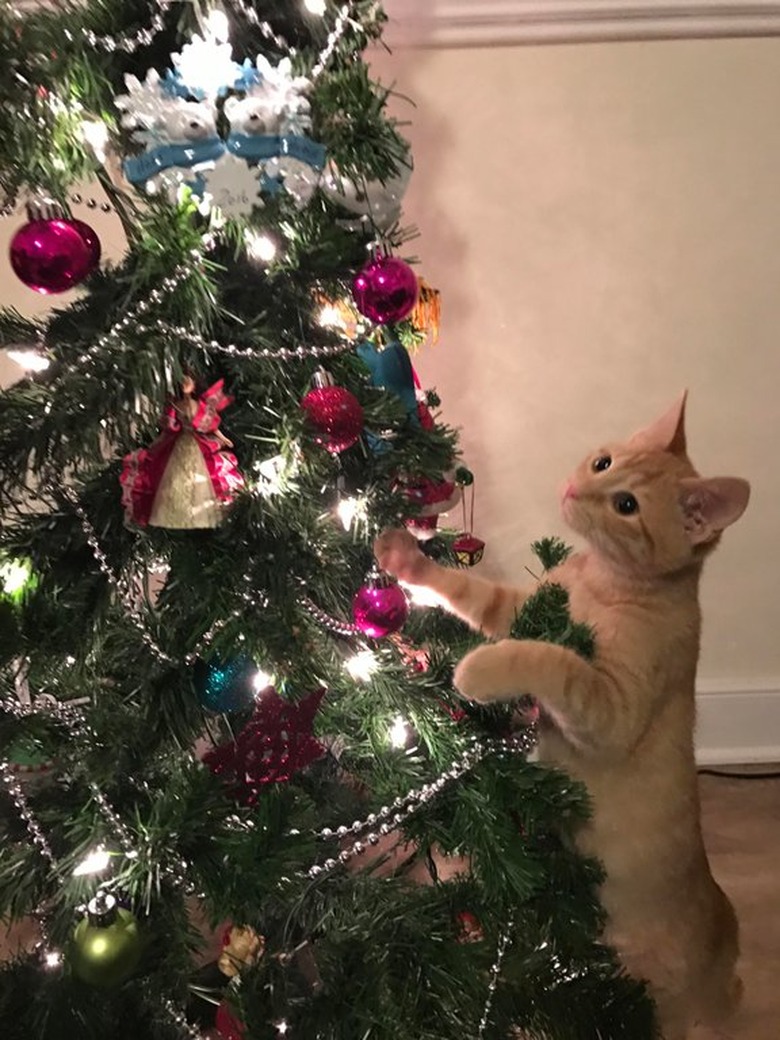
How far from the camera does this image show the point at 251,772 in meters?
0.76

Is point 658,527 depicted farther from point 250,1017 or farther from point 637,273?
point 637,273

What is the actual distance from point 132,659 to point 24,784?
13 centimetres

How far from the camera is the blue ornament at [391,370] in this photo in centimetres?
77

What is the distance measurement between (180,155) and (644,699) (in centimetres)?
56

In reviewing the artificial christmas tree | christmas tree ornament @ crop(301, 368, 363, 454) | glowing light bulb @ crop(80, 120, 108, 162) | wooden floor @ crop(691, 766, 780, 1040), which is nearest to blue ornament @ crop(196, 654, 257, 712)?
the artificial christmas tree

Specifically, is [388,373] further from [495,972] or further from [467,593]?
[495,972]

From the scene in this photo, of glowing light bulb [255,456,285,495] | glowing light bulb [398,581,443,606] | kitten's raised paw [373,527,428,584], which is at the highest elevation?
glowing light bulb [255,456,285,495]

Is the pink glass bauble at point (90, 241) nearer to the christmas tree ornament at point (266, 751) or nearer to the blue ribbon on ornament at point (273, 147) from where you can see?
the blue ribbon on ornament at point (273, 147)

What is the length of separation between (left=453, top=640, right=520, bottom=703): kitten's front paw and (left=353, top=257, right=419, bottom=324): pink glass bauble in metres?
0.27

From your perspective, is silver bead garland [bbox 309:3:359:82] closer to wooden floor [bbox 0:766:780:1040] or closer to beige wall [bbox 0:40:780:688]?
beige wall [bbox 0:40:780:688]

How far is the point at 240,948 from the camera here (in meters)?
0.81

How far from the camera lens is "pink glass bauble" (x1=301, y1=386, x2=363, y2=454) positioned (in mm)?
668

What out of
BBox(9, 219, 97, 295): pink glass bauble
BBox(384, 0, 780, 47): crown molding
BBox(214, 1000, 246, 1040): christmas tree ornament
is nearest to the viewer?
BBox(9, 219, 97, 295): pink glass bauble

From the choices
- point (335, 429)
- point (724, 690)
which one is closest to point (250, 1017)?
point (335, 429)
